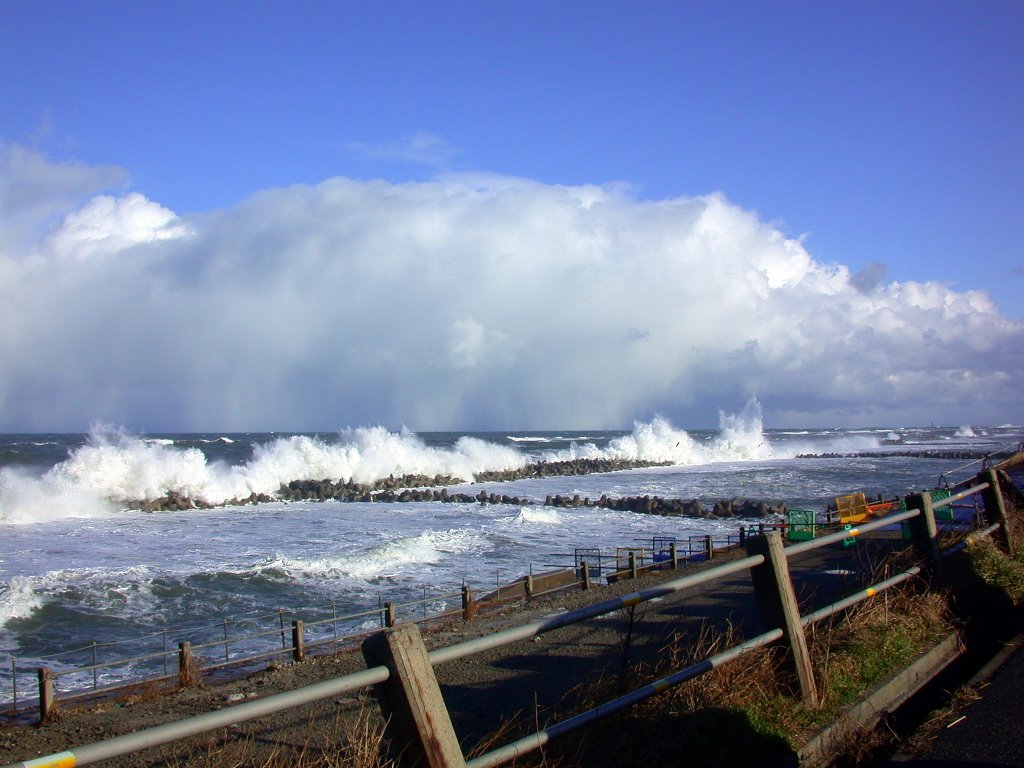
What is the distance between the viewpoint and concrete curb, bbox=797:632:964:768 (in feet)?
15.8

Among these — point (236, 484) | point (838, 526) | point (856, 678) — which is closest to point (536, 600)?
point (838, 526)

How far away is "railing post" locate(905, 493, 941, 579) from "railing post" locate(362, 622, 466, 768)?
213 inches

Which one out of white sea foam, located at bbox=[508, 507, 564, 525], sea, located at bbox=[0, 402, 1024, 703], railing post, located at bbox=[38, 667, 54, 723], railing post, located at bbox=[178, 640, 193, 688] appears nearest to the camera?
railing post, located at bbox=[38, 667, 54, 723]

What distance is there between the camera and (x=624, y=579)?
64.2ft

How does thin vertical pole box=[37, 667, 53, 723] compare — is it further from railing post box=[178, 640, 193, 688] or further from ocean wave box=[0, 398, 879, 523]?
ocean wave box=[0, 398, 879, 523]

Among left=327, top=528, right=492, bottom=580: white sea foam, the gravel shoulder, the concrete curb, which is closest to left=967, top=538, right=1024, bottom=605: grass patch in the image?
the concrete curb

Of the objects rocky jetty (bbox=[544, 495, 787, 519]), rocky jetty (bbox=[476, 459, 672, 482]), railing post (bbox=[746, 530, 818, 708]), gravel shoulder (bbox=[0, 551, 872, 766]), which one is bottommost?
gravel shoulder (bbox=[0, 551, 872, 766])

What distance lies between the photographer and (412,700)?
10.7 ft

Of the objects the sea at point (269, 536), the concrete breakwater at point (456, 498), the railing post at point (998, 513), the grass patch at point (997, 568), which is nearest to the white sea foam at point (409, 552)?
the sea at point (269, 536)

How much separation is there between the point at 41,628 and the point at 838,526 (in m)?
17.1

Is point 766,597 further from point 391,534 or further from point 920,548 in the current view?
point 391,534

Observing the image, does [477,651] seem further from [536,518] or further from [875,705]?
[536,518]

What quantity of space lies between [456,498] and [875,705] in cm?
4700

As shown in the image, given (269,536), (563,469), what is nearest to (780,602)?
(269,536)
